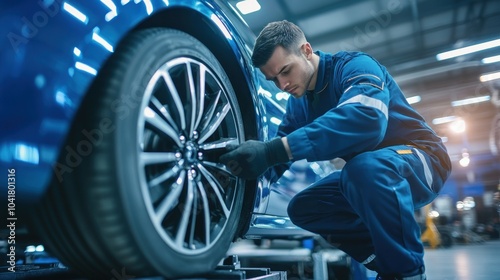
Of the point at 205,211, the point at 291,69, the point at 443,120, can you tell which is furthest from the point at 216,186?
the point at 443,120

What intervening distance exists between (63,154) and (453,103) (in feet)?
35.0

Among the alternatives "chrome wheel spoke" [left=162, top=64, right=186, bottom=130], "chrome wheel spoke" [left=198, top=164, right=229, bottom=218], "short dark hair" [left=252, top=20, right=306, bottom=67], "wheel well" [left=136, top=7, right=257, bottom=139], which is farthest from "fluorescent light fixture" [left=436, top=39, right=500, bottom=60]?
"chrome wheel spoke" [left=162, top=64, right=186, bottom=130]

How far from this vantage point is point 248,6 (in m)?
5.13

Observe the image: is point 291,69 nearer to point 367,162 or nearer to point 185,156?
point 367,162

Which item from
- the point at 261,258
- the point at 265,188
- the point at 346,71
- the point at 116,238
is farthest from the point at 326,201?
Result: the point at 261,258

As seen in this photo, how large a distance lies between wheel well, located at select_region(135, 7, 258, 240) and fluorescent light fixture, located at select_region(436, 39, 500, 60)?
6242mm

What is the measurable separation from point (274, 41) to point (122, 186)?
32.7 inches

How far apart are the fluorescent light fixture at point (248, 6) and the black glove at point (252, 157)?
4300mm

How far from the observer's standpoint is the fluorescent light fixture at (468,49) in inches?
239

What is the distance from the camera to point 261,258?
2.75 meters

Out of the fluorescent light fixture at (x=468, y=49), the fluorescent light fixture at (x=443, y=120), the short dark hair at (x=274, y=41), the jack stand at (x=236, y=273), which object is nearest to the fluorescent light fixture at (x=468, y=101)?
the fluorescent light fixture at (x=443, y=120)

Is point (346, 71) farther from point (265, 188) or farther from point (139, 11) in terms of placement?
point (139, 11)

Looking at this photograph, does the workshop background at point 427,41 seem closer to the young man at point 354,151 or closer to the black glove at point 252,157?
the young man at point 354,151

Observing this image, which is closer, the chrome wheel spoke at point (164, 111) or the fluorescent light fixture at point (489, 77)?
the chrome wheel spoke at point (164, 111)
